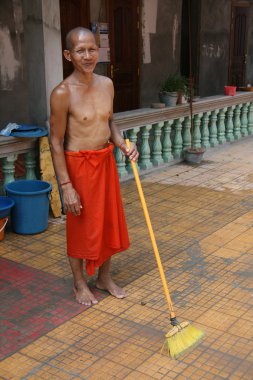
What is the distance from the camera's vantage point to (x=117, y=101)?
11188 millimetres

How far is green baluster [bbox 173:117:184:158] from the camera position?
332 inches

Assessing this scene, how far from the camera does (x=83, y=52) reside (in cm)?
381

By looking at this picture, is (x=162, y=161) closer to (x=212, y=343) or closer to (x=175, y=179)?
(x=175, y=179)

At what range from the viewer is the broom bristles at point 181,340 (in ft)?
11.6

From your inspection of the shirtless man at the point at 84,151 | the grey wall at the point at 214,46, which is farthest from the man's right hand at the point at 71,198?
the grey wall at the point at 214,46

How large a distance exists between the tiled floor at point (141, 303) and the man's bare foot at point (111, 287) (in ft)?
0.24

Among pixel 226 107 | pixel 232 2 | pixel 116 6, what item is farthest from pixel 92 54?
pixel 232 2

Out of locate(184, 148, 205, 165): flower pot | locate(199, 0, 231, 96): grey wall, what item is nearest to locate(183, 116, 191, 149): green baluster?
locate(184, 148, 205, 165): flower pot

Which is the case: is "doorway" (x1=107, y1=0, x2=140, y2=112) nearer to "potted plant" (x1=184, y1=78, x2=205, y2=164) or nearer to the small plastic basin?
"potted plant" (x1=184, y1=78, x2=205, y2=164)

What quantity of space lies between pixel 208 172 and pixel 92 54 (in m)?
4.56

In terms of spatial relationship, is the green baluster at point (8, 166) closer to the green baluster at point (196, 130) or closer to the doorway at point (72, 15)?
the green baluster at point (196, 130)

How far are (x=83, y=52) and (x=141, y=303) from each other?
202 centimetres

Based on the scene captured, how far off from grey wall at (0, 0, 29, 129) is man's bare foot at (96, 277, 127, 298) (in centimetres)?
589

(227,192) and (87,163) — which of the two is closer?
(87,163)
